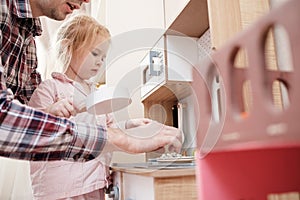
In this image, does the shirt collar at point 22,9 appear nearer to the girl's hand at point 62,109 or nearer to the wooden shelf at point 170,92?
the girl's hand at point 62,109

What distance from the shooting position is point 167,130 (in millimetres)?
714

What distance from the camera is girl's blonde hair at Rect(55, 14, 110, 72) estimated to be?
133 centimetres

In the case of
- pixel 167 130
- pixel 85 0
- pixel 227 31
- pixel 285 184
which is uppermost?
pixel 85 0

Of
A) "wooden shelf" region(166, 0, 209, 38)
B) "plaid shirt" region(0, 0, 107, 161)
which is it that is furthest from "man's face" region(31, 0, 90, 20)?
"wooden shelf" region(166, 0, 209, 38)

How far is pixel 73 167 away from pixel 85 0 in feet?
2.18

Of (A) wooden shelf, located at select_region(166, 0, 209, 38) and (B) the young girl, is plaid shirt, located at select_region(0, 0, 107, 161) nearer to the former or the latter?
(B) the young girl

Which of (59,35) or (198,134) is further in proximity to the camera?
(59,35)

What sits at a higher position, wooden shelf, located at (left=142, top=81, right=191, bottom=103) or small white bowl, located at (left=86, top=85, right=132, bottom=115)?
wooden shelf, located at (left=142, top=81, right=191, bottom=103)

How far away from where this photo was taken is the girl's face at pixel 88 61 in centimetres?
134

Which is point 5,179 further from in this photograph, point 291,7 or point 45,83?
point 291,7

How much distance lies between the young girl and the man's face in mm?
250

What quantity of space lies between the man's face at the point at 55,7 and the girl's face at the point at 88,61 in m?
0.28

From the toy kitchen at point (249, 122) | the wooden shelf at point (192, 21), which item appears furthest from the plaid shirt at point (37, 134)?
the wooden shelf at point (192, 21)

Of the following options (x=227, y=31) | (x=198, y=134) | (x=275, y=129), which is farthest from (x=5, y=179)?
(x=275, y=129)
